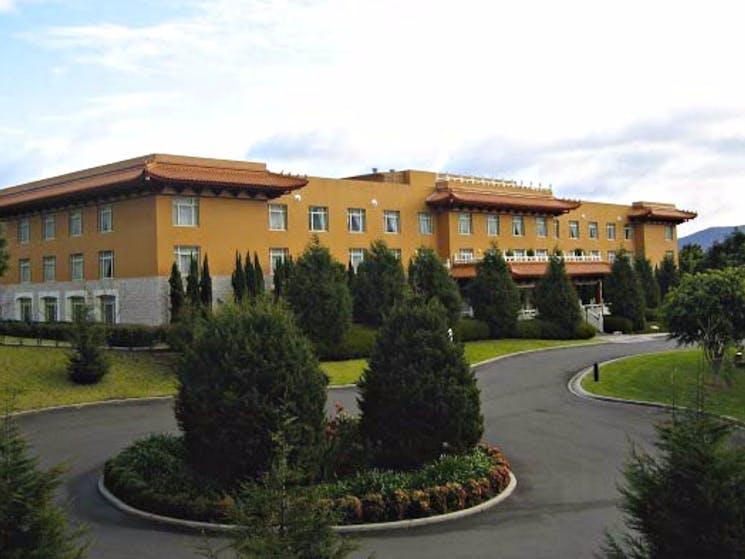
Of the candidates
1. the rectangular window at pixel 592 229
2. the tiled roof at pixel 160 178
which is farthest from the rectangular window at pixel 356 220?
the rectangular window at pixel 592 229

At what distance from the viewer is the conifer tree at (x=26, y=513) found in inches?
321

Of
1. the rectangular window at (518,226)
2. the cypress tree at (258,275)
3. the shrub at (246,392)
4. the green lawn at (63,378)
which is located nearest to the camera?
the shrub at (246,392)

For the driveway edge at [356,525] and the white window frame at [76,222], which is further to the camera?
the white window frame at [76,222]

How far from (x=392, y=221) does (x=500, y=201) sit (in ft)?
30.3

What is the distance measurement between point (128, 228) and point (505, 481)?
2968cm

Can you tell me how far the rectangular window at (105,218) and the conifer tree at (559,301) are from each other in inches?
1040

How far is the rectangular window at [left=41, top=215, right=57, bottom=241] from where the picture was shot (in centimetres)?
4619

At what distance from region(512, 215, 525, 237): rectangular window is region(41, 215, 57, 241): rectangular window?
3342cm

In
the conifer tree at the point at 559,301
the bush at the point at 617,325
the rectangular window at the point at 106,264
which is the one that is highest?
the rectangular window at the point at 106,264

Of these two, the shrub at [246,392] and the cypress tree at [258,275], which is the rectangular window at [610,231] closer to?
the cypress tree at [258,275]

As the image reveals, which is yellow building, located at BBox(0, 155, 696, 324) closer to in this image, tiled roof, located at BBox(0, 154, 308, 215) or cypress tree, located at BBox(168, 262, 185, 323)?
tiled roof, located at BBox(0, 154, 308, 215)

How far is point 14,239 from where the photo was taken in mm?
49188

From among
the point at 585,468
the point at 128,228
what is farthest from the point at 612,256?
the point at 585,468

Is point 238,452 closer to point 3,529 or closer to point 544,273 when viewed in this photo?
point 3,529
